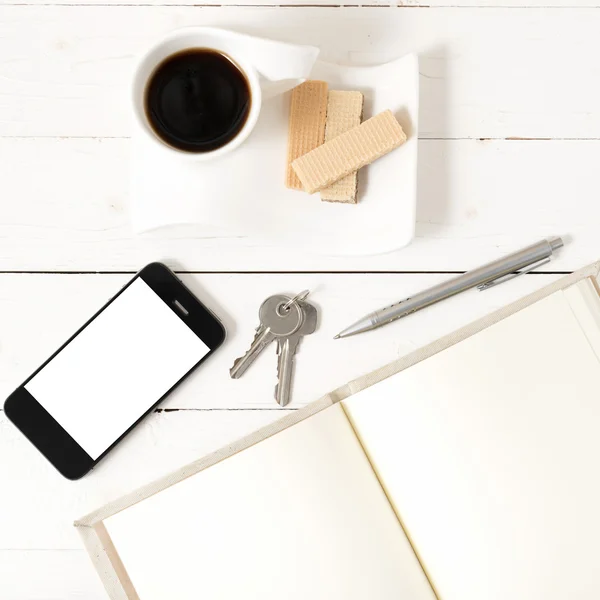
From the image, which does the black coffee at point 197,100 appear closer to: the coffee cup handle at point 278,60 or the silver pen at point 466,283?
the coffee cup handle at point 278,60

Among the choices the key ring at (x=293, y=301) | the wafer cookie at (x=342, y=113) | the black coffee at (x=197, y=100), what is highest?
the black coffee at (x=197, y=100)

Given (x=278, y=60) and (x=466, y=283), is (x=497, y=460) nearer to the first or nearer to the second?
(x=466, y=283)

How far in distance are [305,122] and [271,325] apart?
0.18 meters

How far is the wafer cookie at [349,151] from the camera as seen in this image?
0.51 m

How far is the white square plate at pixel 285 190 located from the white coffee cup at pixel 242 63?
1.9 inches

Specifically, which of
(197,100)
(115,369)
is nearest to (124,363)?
(115,369)

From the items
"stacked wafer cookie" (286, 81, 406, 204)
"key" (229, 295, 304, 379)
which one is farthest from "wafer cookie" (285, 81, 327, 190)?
"key" (229, 295, 304, 379)

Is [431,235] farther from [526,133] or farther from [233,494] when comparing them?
[233,494]

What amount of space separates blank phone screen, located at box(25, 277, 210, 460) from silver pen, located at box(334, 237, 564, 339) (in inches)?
5.9

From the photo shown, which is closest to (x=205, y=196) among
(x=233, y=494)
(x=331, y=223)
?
(x=331, y=223)

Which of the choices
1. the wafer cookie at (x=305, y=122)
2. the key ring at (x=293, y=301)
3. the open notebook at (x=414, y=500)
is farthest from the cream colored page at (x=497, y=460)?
the wafer cookie at (x=305, y=122)

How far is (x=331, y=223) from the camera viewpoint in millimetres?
541

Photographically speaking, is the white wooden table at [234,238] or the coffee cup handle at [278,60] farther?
the white wooden table at [234,238]

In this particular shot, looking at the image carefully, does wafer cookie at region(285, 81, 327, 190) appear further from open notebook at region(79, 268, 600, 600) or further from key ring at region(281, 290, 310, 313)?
open notebook at region(79, 268, 600, 600)
